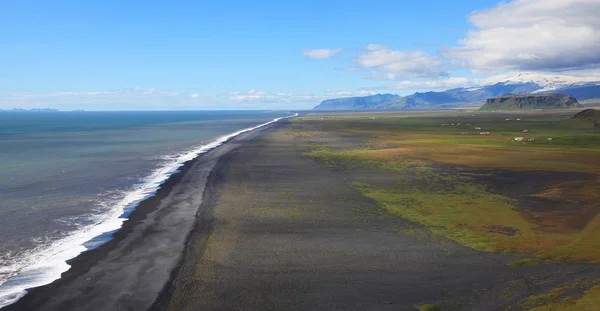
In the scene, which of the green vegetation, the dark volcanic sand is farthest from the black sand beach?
the green vegetation

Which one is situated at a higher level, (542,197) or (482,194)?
(482,194)

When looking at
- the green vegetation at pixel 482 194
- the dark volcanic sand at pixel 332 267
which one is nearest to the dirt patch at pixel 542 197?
the green vegetation at pixel 482 194

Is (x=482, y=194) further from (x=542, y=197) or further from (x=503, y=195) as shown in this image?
(x=542, y=197)

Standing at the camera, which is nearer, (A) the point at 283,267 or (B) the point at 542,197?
(A) the point at 283,267

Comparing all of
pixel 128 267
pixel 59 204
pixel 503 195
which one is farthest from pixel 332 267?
pixel 59 204

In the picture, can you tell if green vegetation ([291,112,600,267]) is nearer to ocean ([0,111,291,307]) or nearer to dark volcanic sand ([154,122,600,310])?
dark volcanic sand ([154,122,600,310])

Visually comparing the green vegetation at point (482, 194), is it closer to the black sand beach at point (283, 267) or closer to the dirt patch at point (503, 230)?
the dirt patch at point (503, 230)
